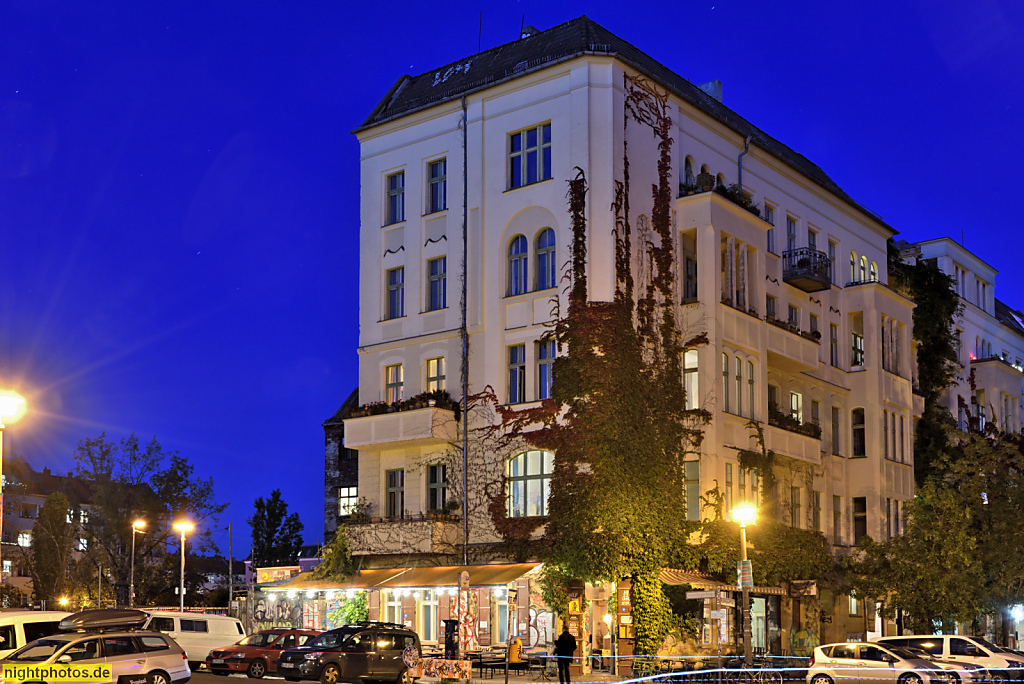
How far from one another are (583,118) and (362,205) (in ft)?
37.7

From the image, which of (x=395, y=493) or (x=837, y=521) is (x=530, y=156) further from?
(x=837, y=521)

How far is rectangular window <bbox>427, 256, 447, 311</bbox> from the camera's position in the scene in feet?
153

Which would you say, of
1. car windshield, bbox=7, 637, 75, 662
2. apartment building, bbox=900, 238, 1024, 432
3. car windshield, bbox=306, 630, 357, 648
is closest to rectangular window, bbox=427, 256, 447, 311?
car windshield, bbox=306, 630, 357, 648

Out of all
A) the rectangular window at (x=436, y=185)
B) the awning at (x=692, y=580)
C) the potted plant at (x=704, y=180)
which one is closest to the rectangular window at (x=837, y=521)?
the awning at (x=692, y=580)

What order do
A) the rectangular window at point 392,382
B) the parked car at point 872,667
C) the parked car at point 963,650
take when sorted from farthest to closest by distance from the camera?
the rectangular window at point 392,382, the parked car at point 963,650, the parked car at point 872,667

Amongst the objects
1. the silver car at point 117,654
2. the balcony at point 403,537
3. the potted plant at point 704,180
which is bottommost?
the silver car at point 117,654

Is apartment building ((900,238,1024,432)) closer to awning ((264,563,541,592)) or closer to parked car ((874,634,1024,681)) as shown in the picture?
parked car ((874,634,1024,681))

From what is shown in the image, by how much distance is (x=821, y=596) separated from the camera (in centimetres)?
5012

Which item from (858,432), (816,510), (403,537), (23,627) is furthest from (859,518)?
(23,627)

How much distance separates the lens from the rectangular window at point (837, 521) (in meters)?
52.5

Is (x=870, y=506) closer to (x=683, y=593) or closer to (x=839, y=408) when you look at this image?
(x=839, y=408)

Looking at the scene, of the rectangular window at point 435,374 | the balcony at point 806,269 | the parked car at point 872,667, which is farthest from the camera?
the balcony at point 806,269

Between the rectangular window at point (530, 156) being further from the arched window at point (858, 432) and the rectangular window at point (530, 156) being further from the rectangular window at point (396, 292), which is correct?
the arched window at point (858, 432)

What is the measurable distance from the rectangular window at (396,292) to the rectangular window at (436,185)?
280 centimetres
